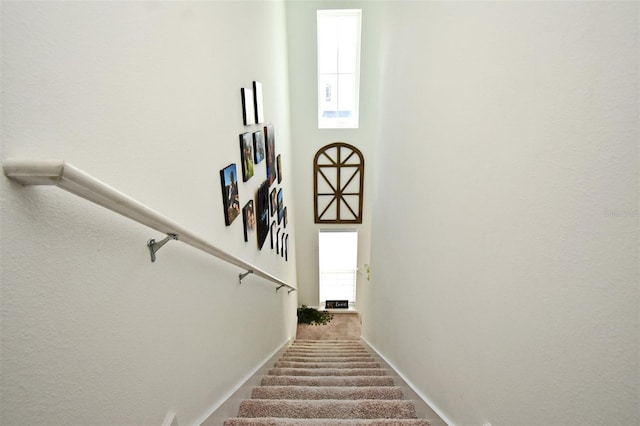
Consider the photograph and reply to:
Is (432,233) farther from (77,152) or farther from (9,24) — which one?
(9,24)

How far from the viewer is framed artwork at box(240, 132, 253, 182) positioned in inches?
105

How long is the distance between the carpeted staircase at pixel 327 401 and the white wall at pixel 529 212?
0.99ft

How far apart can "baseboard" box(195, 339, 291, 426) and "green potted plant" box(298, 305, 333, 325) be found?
4.71 meters

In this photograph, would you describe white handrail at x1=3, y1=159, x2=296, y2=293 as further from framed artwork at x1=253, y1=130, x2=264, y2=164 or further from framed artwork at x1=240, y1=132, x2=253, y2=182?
framed artwork at x1=253, y1=130, x2=264, y2=164

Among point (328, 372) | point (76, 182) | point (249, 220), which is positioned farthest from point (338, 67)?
point (76, 182)

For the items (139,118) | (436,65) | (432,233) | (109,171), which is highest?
(436,65)

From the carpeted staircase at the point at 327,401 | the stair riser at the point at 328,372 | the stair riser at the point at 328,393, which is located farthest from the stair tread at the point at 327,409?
the stair riser at the point at 328,372

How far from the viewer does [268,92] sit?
13.3ft

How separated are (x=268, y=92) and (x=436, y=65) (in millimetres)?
2378

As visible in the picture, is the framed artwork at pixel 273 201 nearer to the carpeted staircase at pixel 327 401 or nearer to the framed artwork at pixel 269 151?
the framed artwork at pixel 269 151

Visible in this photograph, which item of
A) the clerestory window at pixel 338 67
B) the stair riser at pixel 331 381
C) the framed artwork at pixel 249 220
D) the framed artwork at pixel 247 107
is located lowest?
the stair riser at pixel 331 381

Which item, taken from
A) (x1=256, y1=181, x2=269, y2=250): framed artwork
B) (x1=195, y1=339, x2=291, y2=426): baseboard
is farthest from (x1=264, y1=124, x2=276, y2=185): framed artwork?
(x1=195, y1=339, x2=291, y2=426): baseboard

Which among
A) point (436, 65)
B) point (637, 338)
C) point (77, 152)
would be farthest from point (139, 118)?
point (436, 65)

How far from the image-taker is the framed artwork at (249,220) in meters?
2.74
